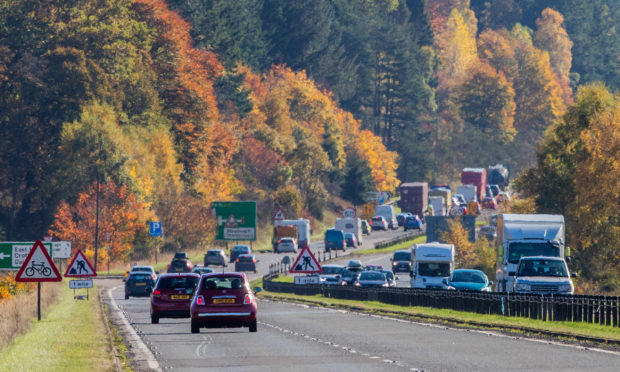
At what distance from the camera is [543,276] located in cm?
4238

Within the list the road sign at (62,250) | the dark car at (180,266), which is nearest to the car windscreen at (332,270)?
the dark car at (180,266)

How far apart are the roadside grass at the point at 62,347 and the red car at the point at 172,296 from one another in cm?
178

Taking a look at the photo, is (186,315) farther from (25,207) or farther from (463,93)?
(463,93)

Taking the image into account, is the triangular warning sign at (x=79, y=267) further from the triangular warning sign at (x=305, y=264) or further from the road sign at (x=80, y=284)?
the triangular warning sign at (x=305, y=264)

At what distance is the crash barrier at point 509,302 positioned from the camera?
3244 cm

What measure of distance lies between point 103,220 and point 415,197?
48836mm

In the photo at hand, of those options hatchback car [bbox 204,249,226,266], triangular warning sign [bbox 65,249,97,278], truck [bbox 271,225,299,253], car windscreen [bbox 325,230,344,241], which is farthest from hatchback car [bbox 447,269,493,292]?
truck [bbox 271,225,299,253]

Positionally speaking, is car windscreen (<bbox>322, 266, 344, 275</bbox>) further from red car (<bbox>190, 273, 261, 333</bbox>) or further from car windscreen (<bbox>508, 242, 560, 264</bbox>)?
red car (<bbox>190, 273, 261, 333</bbox>)

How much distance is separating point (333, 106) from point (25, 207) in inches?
2881

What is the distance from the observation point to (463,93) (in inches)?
7584

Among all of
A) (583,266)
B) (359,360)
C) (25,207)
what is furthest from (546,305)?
(25,207)

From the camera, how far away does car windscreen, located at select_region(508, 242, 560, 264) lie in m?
46.0

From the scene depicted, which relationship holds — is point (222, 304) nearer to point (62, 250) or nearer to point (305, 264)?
point (305, 264)

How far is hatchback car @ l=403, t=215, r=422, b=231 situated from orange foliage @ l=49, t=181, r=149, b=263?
39541 mm
